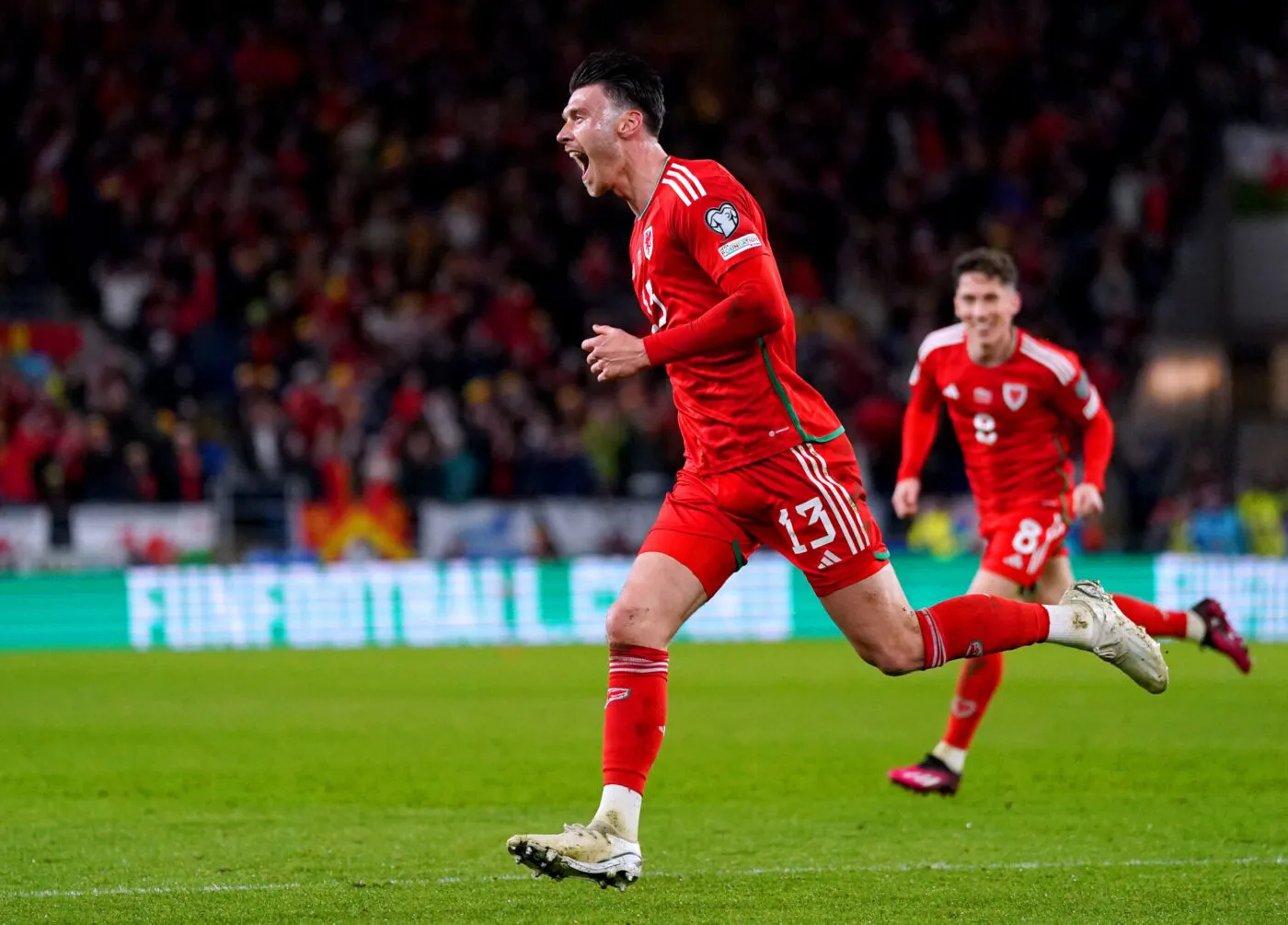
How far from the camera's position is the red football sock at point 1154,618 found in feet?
25.5

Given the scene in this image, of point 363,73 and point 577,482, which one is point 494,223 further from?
point 577,482

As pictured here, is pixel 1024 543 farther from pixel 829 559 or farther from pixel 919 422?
pixel 829 559

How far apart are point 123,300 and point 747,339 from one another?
1591 centimetres

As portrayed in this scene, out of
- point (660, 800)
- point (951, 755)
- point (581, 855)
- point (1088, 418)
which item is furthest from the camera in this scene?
point (1088, 418)

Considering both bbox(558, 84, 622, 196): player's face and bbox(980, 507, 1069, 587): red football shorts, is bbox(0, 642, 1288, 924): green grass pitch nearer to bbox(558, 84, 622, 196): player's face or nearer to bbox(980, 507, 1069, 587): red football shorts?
bbox(980, 507, 1069, 587): red football shorts

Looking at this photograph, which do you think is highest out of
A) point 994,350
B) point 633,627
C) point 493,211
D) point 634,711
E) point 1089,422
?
point 493,211

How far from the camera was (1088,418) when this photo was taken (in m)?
8.60

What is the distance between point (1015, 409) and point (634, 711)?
3.76 metres

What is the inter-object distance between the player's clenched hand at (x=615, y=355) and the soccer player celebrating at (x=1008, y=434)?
338cm

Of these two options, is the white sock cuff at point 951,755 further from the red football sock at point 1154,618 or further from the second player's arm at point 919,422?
the second player's arm at point 919,422

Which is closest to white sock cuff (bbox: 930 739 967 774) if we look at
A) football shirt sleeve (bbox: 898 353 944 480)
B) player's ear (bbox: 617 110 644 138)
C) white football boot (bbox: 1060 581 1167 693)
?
football shirt sleeve (bbox: 898 353 944 480)

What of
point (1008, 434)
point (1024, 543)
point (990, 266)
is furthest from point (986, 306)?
point (1024, 543)

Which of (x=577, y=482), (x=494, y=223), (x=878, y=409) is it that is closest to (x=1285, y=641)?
(x=878, y=409)

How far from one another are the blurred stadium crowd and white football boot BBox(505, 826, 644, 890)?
12.5m
